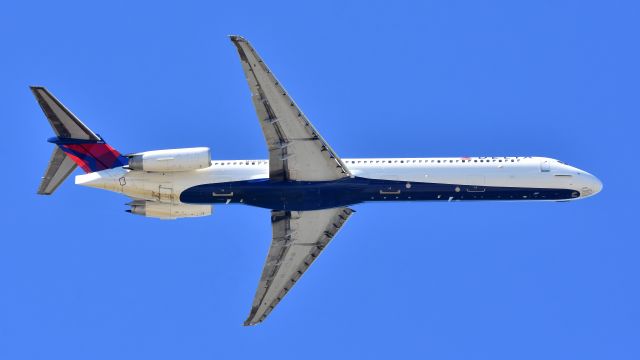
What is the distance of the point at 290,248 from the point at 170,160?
10671 millimetres

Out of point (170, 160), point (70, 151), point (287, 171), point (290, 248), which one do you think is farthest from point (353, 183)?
point (70, 151)

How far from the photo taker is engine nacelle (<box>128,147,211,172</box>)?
5853 cm

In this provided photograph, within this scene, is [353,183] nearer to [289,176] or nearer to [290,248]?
[289,176]

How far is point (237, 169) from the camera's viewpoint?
60250 mm

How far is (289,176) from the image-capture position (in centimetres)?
5972

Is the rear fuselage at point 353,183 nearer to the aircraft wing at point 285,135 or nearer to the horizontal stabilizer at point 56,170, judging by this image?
the aircraft wing at point 285,135

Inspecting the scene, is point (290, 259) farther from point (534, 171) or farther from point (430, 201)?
point (534, 171)

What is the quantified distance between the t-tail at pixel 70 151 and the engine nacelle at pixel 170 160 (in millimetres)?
3295

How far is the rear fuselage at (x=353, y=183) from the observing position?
59.8 meters

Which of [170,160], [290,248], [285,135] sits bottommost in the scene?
[290,248]

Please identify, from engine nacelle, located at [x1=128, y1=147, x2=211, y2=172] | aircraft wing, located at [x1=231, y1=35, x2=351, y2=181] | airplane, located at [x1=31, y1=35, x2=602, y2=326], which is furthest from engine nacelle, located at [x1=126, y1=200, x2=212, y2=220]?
aircraft wing, located at [x1=231, y1=35, x2=351, y2=181]

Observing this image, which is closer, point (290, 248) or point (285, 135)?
point (285, 135)

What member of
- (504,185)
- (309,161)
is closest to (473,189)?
(504,185)

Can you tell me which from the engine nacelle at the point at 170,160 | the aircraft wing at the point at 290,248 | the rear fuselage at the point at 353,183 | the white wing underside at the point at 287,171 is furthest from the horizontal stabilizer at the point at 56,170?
the aircraft wing at the point at 290,248
